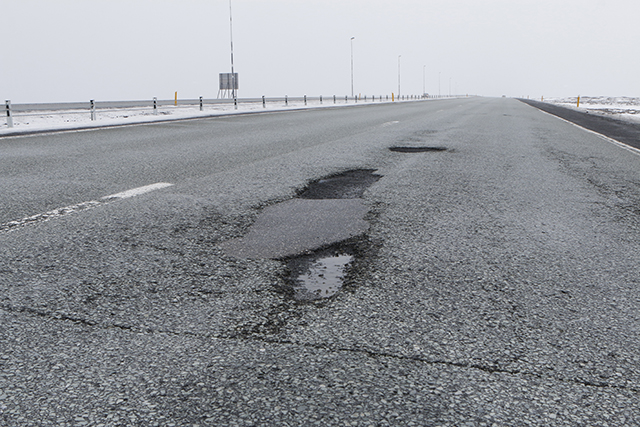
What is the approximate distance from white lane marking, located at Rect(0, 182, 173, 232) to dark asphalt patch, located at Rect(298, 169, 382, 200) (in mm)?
1613

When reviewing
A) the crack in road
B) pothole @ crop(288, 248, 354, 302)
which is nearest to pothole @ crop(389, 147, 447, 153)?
pothole @ crop(288, 248, 354, 302)

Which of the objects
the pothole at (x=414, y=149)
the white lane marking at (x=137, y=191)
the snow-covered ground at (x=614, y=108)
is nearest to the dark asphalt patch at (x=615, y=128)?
the snow-covered ground at (x=614, y=108)

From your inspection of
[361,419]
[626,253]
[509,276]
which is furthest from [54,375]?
[626,253]

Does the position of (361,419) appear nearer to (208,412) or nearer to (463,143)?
(208,412)

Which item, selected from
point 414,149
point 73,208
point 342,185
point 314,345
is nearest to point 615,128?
point 414,149

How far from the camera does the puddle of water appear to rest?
9.35ft

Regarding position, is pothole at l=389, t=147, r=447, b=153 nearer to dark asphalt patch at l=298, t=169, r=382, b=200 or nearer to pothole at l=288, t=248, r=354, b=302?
dark asphalt patch at l=298, t=169, r=382, b=200

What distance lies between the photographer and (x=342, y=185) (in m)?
6.04

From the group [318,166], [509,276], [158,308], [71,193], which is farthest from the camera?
[318,166]

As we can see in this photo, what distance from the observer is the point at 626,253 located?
364 centimetres

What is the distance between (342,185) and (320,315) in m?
3.61

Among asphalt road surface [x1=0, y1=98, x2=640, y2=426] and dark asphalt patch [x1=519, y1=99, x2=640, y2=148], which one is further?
dark asphalt patch [x1=519, y1=99, x2=640, y2=148]

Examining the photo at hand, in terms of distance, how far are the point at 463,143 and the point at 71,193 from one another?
778 centimetres

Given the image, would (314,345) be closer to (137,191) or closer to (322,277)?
(322,277)
